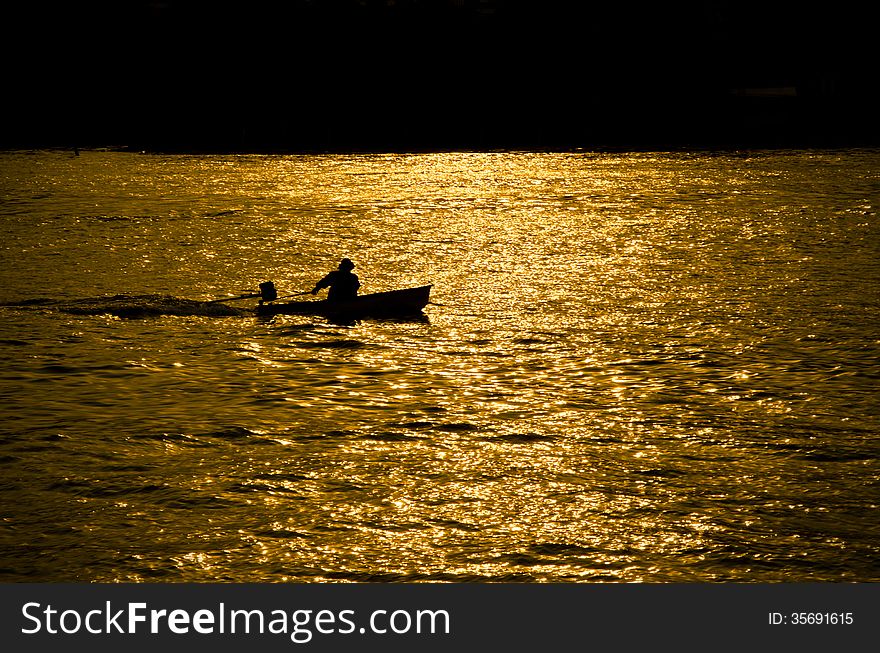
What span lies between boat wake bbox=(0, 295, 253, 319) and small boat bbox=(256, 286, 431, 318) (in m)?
1.83

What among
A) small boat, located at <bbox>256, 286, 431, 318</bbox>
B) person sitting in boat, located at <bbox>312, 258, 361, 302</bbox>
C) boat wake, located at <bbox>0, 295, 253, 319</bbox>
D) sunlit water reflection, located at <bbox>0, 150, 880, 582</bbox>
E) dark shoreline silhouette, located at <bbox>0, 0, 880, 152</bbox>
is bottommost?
sunlit water reflection, located at <bbox>0, 150, 880, 582</bbox>

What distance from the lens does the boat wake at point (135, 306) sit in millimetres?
32688

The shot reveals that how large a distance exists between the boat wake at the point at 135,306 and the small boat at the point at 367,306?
183cm

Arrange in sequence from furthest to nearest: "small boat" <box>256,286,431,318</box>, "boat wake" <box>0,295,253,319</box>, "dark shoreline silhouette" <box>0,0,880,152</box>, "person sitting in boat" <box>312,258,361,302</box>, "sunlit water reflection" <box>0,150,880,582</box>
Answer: "dark shoreline silhouette" <box>0,0,880,152</box>, "boat wake" <box>0,295,253,319</box>, "small boat" <box>256,286,431,318</box>, "person sitting in boat" <box>312,258,361,302</box>, "sunlit water reflection" <box>0,150,880,582</box>

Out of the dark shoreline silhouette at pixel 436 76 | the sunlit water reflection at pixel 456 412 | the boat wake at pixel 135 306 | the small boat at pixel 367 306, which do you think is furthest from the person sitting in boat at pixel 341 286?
the dark shoreline silhouette at pixel 436 76

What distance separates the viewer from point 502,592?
47.9ft

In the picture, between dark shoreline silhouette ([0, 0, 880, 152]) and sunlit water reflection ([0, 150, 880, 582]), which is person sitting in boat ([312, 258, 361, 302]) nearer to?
sunlit water reflection ([0, 150, 880, 582])

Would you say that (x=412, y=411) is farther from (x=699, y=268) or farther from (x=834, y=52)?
(x=834, y=52)

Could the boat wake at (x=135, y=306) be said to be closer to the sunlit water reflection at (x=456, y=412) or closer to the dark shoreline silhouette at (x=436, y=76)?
the sunlit water reflection at (x=456, y=412)

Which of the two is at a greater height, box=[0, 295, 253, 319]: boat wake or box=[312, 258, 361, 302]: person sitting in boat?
box=[312, 258, 361, 302]: person sitting in boat

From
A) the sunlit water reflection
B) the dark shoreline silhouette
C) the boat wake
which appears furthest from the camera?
the dark shoreline silhouette

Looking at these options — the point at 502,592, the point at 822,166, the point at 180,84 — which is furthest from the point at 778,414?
the point at 180,84

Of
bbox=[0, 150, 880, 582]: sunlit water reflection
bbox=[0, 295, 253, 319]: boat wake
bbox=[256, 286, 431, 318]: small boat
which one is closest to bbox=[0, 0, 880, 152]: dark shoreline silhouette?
bbox=[0, 150, 880, 582]: sunlit water reflection

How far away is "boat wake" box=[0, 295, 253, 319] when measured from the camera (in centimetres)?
3269
